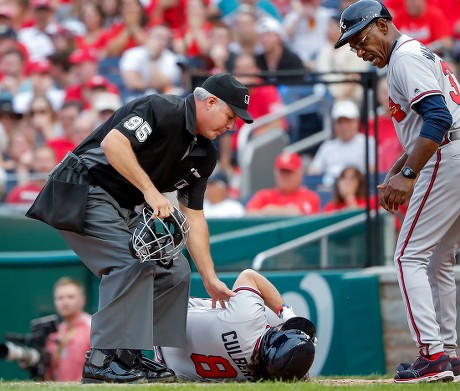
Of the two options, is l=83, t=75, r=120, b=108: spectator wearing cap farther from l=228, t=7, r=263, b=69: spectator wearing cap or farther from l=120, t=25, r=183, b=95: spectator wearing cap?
l=228, t=7, r=263, b=69: spectator wearing cap

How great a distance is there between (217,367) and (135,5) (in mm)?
9835

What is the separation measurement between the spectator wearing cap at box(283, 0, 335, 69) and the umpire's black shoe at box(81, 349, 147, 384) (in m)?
8.51

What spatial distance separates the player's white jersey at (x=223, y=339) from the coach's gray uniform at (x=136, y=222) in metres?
0.14

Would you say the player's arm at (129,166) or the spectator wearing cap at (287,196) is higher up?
the player's arm at (129,166)

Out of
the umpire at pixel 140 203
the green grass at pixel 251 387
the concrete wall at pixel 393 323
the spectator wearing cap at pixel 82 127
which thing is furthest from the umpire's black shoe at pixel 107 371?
the spectator wearing cap at pixel 82 127

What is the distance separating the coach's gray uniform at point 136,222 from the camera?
5.89m

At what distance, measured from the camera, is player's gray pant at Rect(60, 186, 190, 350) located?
5.89 m

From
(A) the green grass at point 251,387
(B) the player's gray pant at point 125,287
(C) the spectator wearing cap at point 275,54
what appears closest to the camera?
(A) the green grass at point 251,387

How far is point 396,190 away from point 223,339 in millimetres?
1329

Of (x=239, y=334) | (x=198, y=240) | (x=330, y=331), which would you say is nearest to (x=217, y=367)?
(x=239, y=334)

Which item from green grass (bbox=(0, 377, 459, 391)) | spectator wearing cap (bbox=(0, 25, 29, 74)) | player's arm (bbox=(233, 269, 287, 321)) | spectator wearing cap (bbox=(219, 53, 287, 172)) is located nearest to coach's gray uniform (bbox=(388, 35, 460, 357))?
green grass (bbox=(0, 377, 459, 391))

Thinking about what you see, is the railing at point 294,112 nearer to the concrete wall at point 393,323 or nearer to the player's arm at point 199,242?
the concrete wall at point 393,323

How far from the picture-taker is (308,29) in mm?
14195

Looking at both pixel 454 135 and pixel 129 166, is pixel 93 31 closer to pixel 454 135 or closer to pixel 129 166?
pixel 129 166
